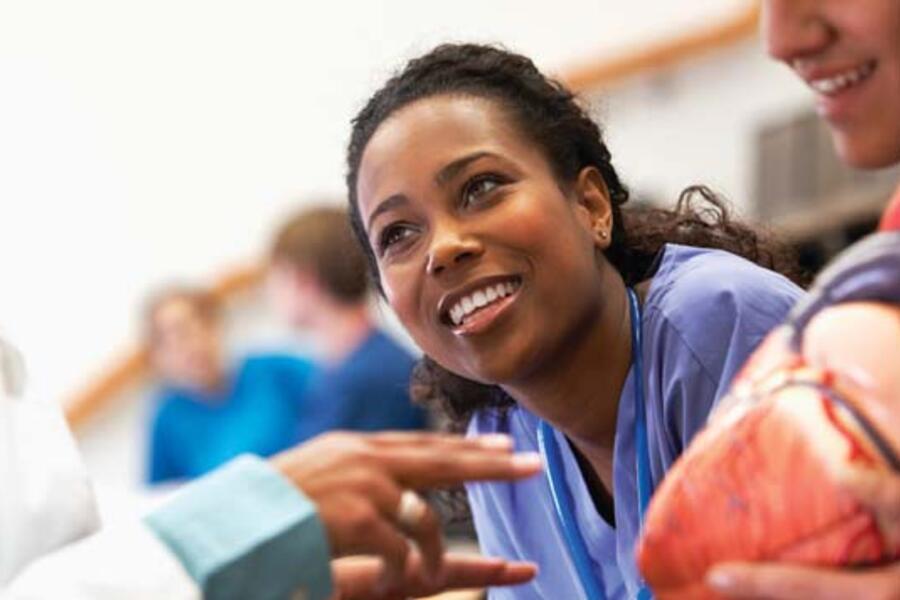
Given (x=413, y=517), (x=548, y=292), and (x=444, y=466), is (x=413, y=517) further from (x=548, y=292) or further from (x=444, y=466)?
(x=548, y=292)

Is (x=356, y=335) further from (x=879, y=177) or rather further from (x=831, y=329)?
(x=831, y=329)

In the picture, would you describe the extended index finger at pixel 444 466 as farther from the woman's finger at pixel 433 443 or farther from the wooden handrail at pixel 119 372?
the wooden handrail at pixel 119 372

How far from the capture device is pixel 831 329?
0.85 metres

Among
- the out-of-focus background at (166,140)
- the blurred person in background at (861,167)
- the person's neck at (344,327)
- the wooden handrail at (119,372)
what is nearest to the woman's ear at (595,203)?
the blurred person in background at (861,167)

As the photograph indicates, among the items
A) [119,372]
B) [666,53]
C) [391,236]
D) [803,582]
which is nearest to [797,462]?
[803,582]

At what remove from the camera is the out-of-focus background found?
459 cm

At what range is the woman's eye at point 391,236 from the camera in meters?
1.36

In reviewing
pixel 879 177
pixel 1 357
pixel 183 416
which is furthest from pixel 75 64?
pixel 1 357

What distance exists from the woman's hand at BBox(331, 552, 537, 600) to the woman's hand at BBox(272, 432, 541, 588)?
4cm

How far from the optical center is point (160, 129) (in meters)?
4.79

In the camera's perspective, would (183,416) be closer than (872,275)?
No

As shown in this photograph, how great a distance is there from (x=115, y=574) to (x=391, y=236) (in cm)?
51

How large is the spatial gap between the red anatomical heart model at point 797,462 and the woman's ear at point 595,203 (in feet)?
1.79

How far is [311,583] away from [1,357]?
332mm
